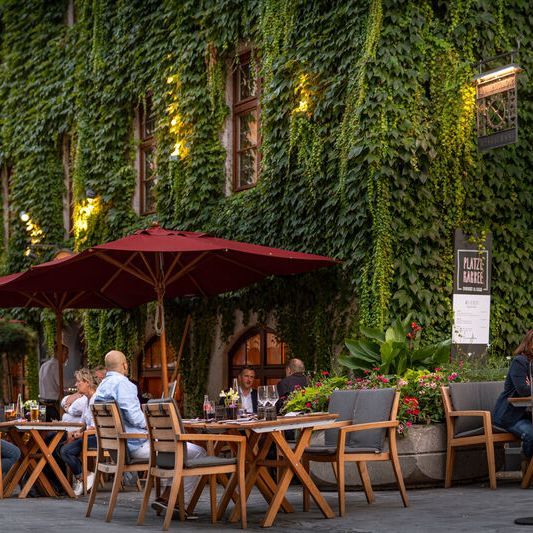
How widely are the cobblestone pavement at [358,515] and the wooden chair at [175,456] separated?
1.03 ft

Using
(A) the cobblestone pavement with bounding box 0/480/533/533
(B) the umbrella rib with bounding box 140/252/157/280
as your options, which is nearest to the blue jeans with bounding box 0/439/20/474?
(A) the cobblestone pavement with bounding box 0/480/533/533

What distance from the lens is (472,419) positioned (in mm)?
11930

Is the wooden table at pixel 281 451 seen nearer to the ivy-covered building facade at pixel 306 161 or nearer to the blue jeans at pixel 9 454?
the blue jeans at pixel 9 454

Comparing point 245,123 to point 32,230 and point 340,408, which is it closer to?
point 32,230

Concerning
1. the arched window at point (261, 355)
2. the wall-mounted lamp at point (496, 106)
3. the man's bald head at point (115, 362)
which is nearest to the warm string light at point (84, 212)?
the arched window at point (261, 355)

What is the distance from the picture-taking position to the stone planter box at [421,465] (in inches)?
460

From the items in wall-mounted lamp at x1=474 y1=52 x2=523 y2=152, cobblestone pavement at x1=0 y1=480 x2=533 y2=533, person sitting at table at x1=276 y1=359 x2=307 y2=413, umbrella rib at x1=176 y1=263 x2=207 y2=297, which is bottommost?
cobblestone pavement at x1=0 y1=480 x2=533 y2=533

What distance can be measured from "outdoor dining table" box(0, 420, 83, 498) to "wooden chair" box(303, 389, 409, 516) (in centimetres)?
318

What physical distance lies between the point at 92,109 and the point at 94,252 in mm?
8895

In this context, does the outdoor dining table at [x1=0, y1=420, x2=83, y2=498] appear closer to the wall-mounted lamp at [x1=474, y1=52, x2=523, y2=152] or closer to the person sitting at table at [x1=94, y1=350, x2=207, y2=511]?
the person sitting at table at [x1=94, y1=350, x2=207, y2=511]

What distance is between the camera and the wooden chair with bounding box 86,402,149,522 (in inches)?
388

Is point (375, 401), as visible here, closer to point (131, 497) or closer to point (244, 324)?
point (131, 497)

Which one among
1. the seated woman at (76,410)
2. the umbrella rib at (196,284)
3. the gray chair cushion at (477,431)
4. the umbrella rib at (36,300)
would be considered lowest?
the gray chair cushion at (477,431)

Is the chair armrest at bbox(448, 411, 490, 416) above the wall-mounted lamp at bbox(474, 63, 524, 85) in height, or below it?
below
